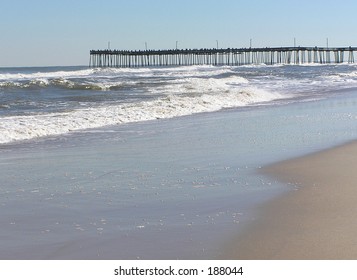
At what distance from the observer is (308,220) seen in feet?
17.7

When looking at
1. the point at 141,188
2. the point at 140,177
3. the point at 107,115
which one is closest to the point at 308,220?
the point at 141,188

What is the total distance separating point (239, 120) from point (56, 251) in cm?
966

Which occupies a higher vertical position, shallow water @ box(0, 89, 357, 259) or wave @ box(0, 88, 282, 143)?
wave @ box(0, 88, 282, 143)

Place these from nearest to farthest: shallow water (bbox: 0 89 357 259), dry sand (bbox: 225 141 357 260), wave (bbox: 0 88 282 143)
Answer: dry sand (bbox: 225 141 357 260) < shallow water (bbox: 0 89 357 259) < wave (bbox: 0 88 282 143)

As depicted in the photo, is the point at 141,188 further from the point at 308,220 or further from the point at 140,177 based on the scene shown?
the point at 308,220

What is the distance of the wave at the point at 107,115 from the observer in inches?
471

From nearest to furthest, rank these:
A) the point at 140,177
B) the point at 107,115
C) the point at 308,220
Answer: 1. the point at 308,220
2. the point at 140,177
3. the point at 107,115

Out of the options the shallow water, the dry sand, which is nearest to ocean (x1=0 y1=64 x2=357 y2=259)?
the shallow water

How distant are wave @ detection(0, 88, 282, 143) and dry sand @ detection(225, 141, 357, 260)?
5547 millimetres

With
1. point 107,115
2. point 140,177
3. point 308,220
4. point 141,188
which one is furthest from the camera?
point 107,115

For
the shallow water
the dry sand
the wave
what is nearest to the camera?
the dry sand

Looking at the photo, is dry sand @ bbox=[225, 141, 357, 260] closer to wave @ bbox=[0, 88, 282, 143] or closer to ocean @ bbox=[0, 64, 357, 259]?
ocean @ bbox=[0, 64, 357, 259]

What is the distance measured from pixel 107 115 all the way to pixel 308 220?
32.9 ft

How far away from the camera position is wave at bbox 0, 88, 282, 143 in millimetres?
11962
